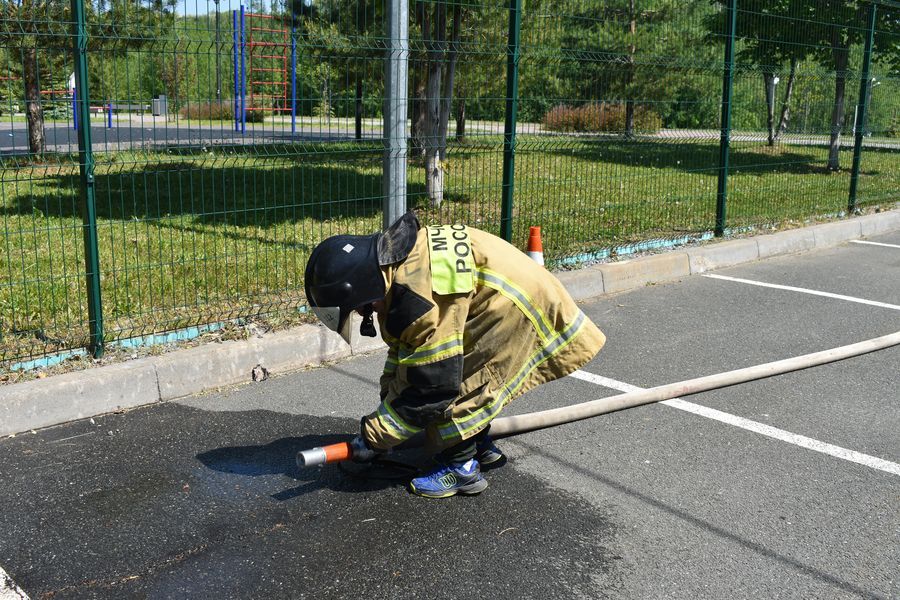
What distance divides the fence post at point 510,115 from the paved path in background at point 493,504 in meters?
2.00

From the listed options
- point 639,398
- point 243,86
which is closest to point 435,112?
point 243,86

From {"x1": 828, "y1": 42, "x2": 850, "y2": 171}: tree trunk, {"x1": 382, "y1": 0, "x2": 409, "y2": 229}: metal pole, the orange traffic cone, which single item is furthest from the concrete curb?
{"x1": 828, "y1": 42, "x2": 850, "y2": 171}: tree trunk

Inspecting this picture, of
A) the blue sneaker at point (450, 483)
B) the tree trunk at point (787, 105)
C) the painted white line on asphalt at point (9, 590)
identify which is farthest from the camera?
the tree trunk at point (787, 105)

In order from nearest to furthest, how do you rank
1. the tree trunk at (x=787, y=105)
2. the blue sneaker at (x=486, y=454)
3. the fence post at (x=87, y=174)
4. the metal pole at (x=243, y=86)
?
the blue sneaker at (x=486, y=454) → the fence post at (x=87, y=174) → the metal pole at (x=243, y=86) → the tree trunk at (x=787, y=105)

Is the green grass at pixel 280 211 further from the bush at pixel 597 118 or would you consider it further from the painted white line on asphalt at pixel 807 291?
the painted white line on asphalt at pixel 807 291

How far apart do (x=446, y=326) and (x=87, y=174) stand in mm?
2633

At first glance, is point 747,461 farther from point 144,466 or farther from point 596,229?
point 596,229

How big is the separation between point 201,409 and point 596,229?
15.4 ft

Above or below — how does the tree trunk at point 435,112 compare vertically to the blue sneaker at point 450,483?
above

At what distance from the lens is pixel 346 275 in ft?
11.2

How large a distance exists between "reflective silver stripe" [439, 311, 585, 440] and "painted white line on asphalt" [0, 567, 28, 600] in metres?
1.66

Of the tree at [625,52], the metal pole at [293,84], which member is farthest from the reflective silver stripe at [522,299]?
the tree at [625,52]

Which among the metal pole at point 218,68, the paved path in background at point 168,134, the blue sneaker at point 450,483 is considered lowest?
the blue sneaker at point 450,483

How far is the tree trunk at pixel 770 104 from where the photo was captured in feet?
31.9
